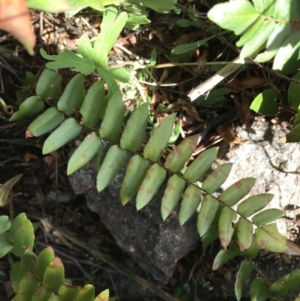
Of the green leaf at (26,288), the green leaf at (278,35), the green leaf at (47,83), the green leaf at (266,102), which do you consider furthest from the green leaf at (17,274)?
the green leaf at (278,35)

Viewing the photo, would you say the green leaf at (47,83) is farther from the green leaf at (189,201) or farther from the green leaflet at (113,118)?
the green leaf at (189,201)

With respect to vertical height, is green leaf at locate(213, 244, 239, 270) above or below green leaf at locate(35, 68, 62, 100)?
below

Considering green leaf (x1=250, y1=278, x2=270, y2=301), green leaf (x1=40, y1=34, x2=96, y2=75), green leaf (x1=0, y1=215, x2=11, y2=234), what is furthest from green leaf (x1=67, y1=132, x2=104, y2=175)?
green leaf (x1=250, y1=278, x2=270, y2=301)

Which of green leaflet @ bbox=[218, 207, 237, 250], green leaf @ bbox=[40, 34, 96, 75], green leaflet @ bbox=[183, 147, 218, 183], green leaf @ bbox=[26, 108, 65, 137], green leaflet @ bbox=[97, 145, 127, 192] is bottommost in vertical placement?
green leaflet @ bbox=[218, 207, 237, 250]

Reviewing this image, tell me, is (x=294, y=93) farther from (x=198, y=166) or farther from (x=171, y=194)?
(x=171, y=194)

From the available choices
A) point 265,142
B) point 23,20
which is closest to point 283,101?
point 265,142

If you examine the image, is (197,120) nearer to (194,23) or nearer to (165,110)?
(165,110)

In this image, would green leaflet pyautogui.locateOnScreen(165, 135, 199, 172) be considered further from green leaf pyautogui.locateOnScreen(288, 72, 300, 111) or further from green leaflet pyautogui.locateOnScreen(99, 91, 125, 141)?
green leaf pyautogui.locateOnScreen(288, 72, 300, 111)
